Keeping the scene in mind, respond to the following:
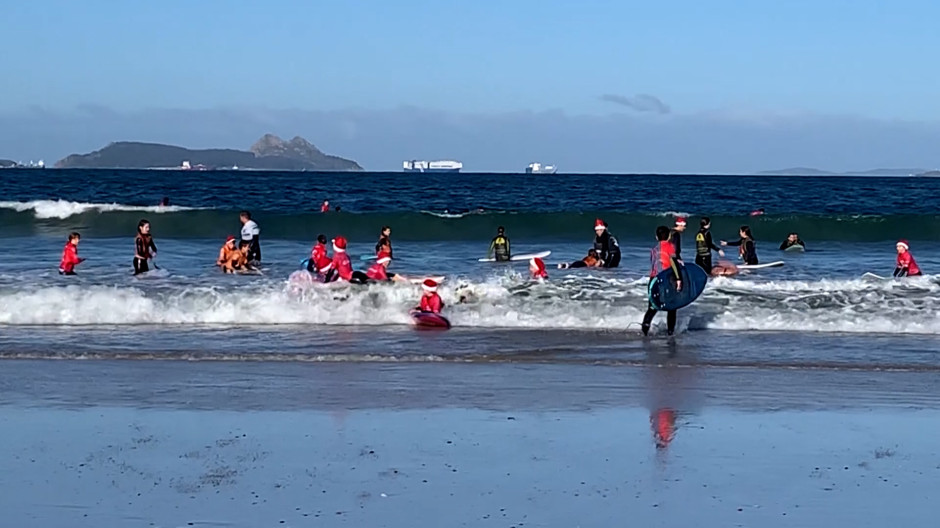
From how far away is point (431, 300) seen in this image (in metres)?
18.0

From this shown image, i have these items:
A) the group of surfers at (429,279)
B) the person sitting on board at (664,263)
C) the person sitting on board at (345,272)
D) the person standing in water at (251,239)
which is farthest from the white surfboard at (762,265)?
the person standing in water at (251,239)

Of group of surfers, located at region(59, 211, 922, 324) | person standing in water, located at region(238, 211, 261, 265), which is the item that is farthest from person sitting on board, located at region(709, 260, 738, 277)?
person standing in water, located at region(238, 211, 261, 265)

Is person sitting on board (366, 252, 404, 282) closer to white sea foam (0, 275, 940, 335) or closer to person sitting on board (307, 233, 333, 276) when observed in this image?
white sea foam (0, 275, 940, 335)

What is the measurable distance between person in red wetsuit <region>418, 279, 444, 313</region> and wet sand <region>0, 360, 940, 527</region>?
4.77m

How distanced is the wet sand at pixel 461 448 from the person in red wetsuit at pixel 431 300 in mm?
4774

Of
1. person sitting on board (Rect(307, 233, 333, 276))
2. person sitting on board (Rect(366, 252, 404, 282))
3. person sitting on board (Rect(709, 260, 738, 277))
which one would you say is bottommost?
person sitting on board (Rect(709, 260, 738, 277))

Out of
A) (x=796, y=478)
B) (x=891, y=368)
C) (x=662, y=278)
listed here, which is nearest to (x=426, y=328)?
(x=662, y=278)

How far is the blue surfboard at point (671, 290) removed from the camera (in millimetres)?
16047

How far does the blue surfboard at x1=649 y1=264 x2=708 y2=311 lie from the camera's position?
52.6 feet

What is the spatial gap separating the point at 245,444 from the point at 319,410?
154 centimetres

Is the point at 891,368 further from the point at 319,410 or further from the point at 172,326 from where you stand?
the point at 172,326

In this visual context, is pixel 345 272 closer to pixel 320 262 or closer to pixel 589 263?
pixel 320 262

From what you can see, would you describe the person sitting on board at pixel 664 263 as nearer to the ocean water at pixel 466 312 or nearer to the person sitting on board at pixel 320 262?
the ocean water at pixel 466 312

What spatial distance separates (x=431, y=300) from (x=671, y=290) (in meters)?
3.66
